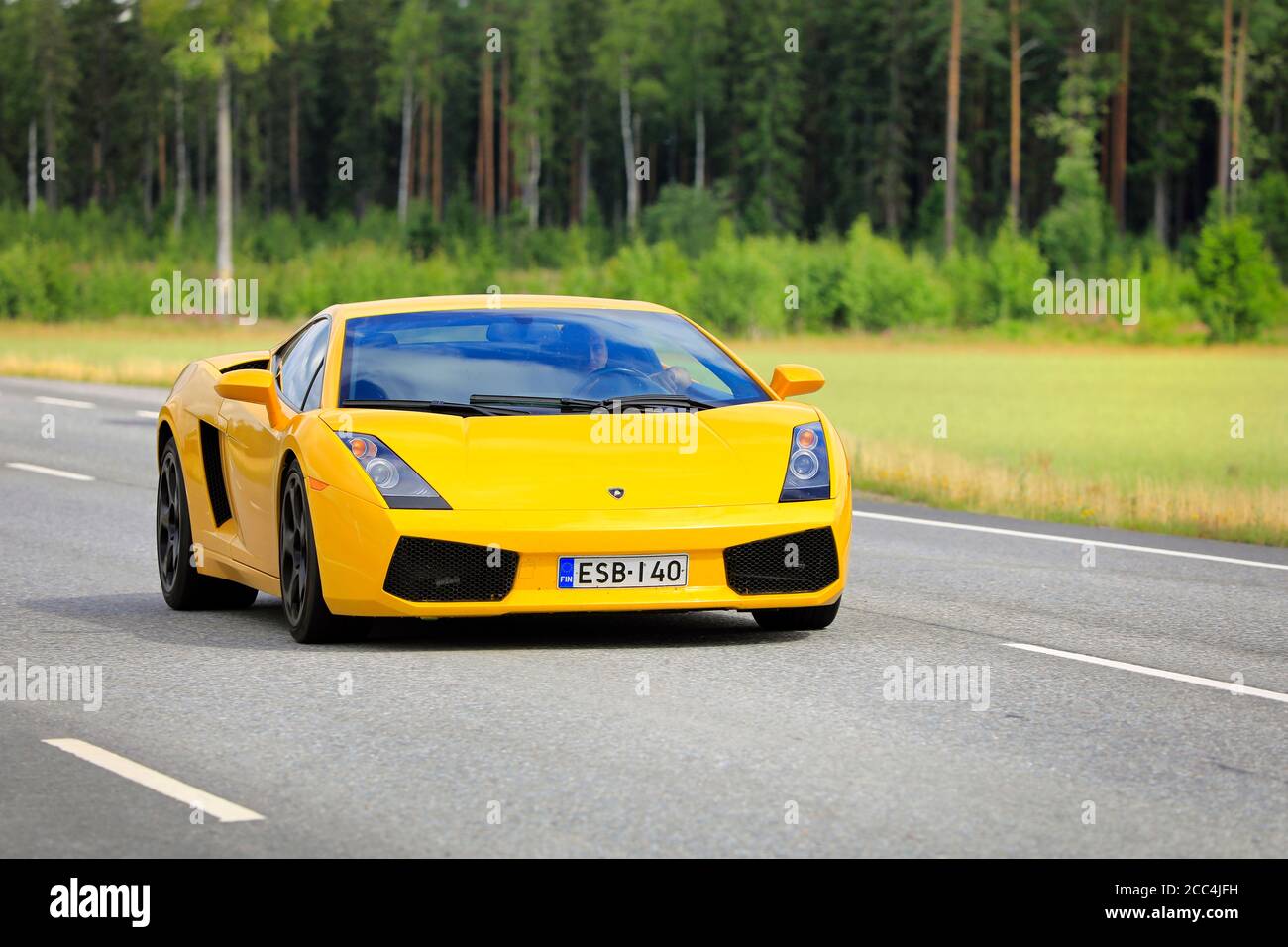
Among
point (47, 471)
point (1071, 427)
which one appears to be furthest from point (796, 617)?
point (1071, 427)

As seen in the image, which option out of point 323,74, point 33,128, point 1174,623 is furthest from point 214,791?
point 323,74

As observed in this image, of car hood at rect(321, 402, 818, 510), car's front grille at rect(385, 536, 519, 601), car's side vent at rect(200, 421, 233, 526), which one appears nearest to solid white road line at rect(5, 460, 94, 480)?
car's side vent at rect(200, 421, 233, 526)

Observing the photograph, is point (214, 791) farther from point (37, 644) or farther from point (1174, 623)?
point (1174, 623)

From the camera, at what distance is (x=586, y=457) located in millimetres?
9070

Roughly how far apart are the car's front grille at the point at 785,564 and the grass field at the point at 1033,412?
24.0 feet

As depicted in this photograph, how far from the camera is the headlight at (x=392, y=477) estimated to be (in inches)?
351

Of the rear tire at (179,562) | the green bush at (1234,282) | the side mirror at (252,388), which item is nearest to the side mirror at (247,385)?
the side mirror at (252,388)

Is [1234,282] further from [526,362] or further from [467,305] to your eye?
[526,362]

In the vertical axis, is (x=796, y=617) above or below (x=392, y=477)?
below

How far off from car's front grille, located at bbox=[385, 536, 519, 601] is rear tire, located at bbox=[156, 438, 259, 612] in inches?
82.6

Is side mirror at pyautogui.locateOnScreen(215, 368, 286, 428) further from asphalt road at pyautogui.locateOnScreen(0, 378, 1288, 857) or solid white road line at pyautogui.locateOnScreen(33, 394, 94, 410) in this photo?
solid white road line at pyautogui.locateOnScreen(33, 394, 94, 410)

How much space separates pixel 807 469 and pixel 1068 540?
5.85 metres

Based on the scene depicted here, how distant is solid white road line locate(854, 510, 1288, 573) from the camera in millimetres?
13773

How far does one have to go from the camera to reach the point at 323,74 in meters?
128
